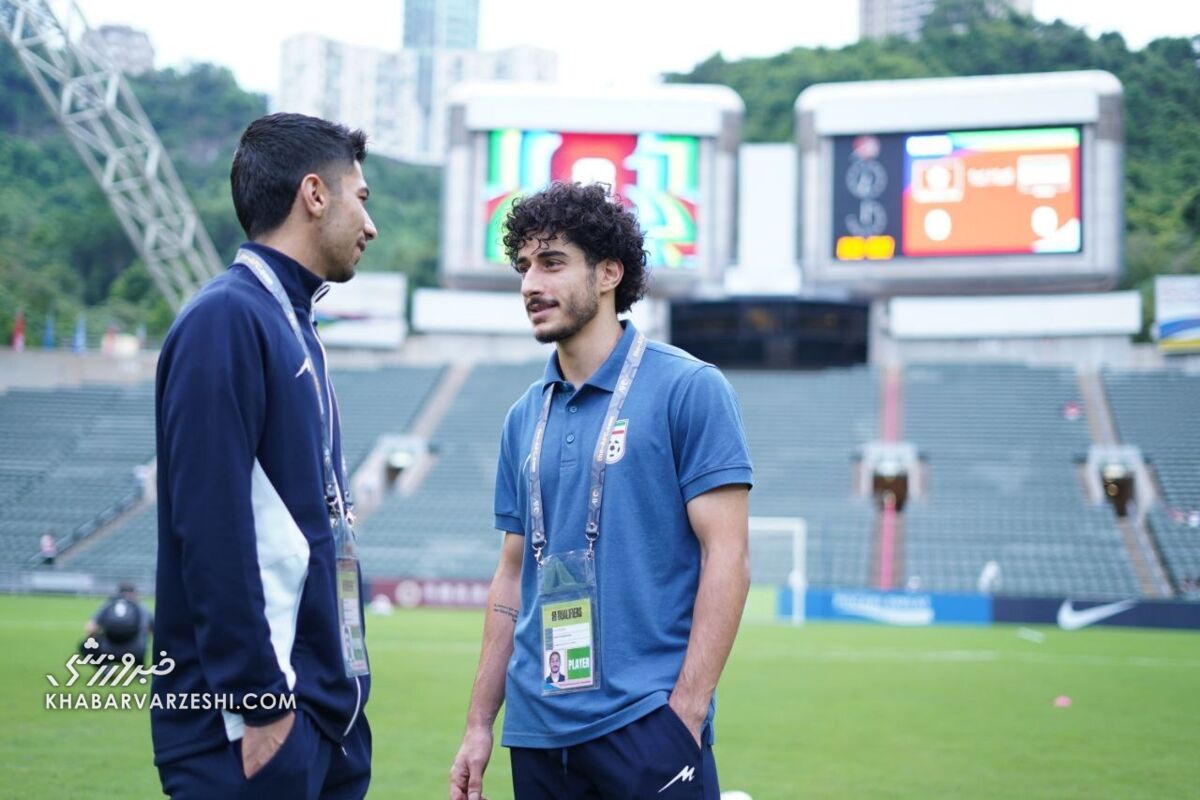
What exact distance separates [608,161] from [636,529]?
121 feet

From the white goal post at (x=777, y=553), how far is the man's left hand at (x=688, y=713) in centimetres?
2692

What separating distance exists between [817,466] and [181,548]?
116 ft

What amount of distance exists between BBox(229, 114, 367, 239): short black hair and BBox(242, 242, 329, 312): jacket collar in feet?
0.26

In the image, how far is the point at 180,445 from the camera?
2.75m

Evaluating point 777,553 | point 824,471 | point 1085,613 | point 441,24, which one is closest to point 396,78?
point 441,24

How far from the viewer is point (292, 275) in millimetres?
3145

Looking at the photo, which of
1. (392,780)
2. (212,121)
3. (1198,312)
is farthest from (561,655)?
(212,121)

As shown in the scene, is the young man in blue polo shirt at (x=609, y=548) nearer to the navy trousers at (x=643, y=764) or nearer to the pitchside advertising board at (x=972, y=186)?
the navy trousers at (x=643, y=764)

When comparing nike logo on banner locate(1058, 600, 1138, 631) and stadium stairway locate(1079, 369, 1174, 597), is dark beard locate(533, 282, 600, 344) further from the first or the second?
stadium stairway locate(1079, 369, 1174, 597)

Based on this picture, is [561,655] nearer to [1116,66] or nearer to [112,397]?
[112,397]

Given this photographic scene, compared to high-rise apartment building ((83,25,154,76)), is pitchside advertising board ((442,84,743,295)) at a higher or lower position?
lower

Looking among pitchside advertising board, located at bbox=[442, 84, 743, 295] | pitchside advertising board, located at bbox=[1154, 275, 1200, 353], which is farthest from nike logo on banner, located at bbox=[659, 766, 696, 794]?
pitchside advertising board, located at bbox=[1154, 275, 1200, 353]

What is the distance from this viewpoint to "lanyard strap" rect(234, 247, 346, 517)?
9.96ft

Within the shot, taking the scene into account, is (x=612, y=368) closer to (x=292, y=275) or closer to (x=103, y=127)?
(x=292, y=275)
